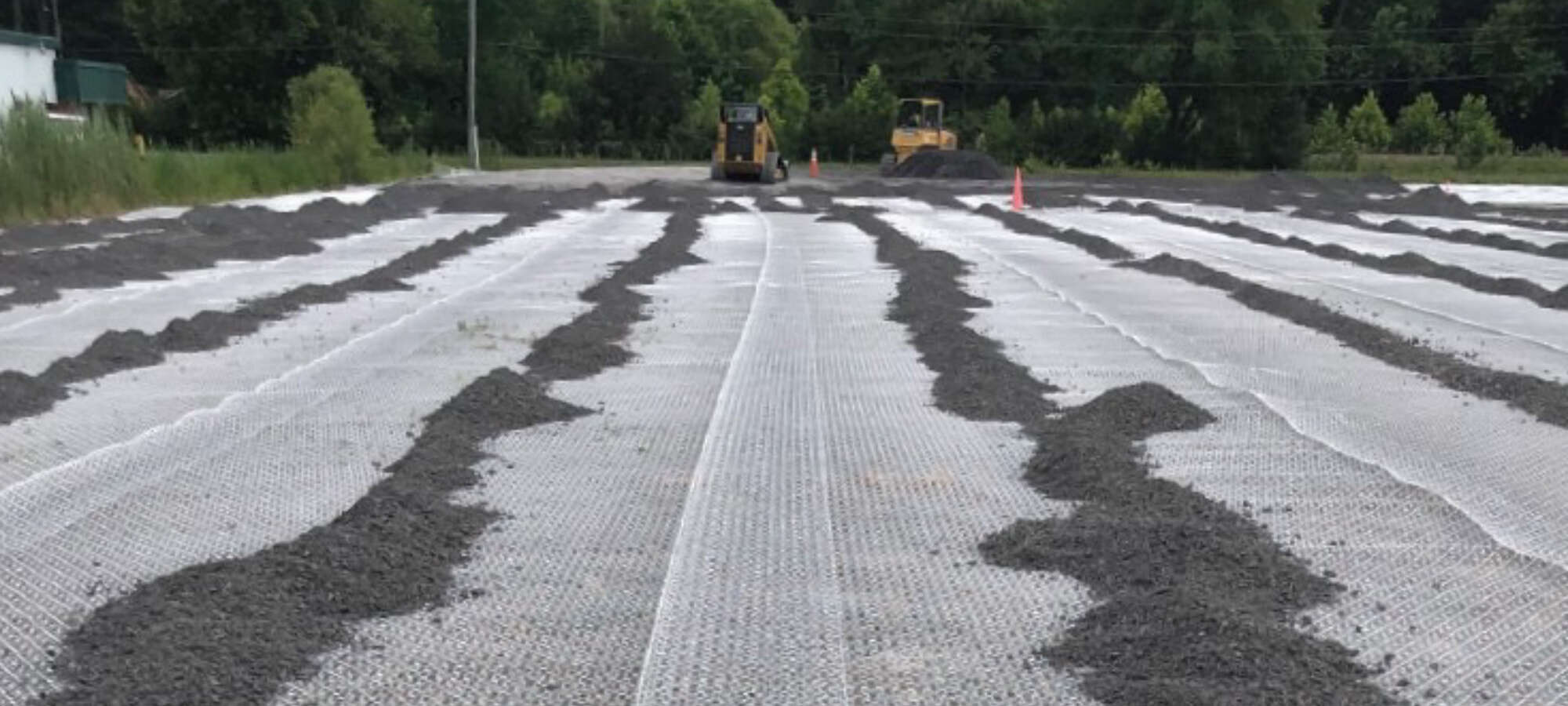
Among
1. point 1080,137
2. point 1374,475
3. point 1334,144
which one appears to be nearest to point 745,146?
point 1080,137

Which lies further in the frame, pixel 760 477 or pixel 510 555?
pixel 760 477

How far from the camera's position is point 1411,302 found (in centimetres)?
1045

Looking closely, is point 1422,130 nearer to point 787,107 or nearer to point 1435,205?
point 787,107

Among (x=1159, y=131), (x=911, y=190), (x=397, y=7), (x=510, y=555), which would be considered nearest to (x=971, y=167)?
(x=911, y=190)

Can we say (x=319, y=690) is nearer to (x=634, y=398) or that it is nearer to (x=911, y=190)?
(x=634, y=398)

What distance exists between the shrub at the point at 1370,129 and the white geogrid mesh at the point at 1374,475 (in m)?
42.7

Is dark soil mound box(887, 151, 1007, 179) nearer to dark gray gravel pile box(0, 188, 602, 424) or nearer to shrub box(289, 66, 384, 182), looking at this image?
shrub box(289, 66, 384, 182)

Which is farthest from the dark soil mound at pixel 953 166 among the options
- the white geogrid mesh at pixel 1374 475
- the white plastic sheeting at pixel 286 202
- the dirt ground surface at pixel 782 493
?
the white geogrid mesh at pixel 1374 475

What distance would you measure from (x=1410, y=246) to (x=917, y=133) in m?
24.0

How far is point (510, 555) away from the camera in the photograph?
170 inches

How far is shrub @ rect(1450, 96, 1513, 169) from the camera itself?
4112cm

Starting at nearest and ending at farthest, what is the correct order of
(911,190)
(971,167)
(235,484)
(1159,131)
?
(235,484) < (911,190) < (971,167) < (1159,131)

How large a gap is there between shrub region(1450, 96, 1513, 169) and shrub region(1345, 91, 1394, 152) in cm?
208

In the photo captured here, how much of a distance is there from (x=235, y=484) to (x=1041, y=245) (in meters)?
11.2
